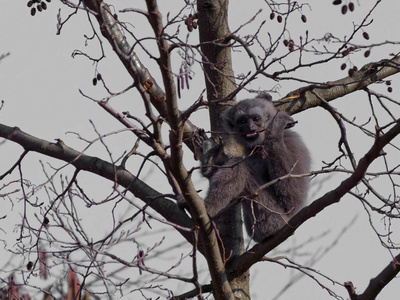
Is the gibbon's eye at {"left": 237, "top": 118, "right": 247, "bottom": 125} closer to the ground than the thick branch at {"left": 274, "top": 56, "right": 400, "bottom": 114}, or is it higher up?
higher up

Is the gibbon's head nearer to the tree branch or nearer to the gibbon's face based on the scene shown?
the gibbon's face

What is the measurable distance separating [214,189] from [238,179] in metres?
0.32

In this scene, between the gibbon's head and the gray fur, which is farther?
the gibbon's head

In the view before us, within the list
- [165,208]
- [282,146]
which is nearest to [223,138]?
[282,146]

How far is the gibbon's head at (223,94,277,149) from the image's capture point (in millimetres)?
8188

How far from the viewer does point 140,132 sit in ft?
16.4

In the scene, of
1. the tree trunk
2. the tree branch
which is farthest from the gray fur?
the tree branch

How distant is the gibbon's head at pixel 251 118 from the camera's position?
8.19 m

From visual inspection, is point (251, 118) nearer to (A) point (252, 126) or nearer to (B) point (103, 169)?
(A) point (252, 126)

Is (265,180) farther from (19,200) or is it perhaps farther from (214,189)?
(19,200)

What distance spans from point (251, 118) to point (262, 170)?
76 cm

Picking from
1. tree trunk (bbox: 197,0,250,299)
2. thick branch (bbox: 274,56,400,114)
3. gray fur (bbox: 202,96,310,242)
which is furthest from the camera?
thick branch (bbox: 274,56,400,114)

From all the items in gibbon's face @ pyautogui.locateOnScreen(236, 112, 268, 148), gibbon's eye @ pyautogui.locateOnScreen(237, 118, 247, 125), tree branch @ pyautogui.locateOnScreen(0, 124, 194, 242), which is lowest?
tree branch @ pyautogui.locateOnScreen(0, 124, 194, 242)

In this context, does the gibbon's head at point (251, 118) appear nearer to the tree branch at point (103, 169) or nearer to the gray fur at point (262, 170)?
the gray fur at point (262, 170)
